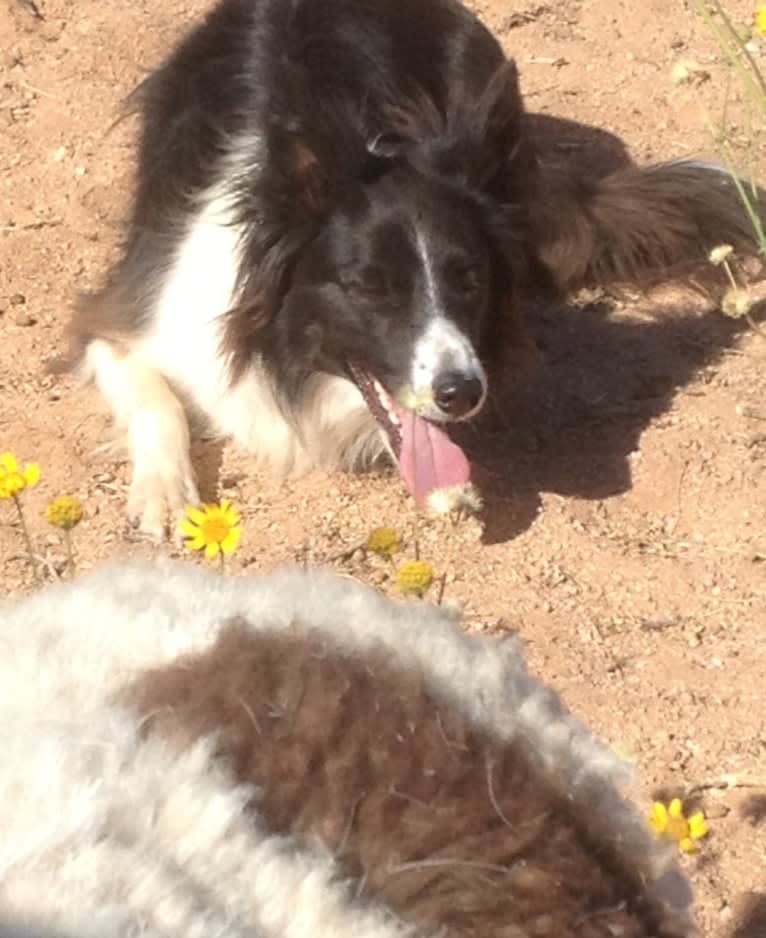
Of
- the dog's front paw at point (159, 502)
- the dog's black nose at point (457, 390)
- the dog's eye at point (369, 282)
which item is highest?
the dog's eye at point (369, 282)

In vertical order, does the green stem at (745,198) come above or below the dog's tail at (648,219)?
above

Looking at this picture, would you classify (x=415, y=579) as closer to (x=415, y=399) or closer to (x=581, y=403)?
(x=415, y=399)

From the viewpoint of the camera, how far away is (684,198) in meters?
5.14

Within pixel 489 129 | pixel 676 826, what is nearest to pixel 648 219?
pixel 489 129

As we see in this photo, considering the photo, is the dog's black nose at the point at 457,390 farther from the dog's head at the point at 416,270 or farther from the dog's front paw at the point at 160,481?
the dog's front paw at the point at 160,481

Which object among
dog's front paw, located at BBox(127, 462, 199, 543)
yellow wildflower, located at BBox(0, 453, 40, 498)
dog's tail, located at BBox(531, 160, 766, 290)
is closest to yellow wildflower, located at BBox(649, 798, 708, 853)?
yellow wildflower, located at BBox(0, 453, 40, 498)

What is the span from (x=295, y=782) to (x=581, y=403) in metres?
3.07

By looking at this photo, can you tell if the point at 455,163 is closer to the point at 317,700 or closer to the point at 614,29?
the point at 614,29

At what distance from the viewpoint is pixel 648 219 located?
513 centimetres

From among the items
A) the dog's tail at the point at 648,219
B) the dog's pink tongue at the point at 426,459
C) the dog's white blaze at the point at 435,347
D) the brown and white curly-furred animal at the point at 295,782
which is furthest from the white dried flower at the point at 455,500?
the brown and white curly-furred animal at the point at 295,782

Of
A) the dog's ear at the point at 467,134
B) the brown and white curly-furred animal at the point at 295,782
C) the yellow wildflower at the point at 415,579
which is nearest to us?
the brown and white curly-furred animal at the point at 295,782

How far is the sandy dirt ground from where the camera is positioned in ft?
11.1

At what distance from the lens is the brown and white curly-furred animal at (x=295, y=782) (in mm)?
1424

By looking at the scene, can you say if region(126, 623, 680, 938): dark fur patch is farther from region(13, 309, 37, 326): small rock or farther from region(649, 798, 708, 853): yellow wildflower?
region(13, 309, 37, 326): small rock
